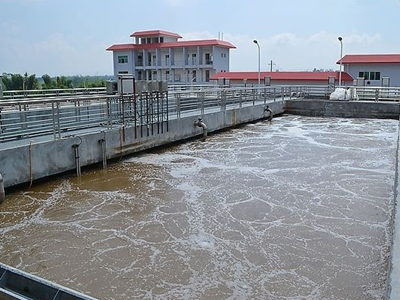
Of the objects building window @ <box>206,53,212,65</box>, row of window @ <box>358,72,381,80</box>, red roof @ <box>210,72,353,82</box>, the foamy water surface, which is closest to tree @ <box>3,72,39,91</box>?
red roof @ <box>210,72,353,82</box>

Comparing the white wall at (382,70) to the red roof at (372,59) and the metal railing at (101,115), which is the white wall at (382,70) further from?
the metal railing at (101,115)

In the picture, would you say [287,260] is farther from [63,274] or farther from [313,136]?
[313,136]

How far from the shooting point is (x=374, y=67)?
32750 millimetres

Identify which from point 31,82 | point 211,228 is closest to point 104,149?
point 211,228

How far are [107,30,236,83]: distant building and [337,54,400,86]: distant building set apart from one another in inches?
484

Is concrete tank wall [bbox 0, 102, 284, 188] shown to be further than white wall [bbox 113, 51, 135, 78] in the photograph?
No

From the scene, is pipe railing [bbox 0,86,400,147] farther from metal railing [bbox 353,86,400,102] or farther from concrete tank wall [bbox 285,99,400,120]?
metal railing [bbox 353,86,400,102]

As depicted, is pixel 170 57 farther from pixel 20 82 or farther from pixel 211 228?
pixel 211 228

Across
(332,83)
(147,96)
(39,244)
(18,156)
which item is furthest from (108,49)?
(39,244)

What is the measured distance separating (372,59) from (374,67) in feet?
2.21

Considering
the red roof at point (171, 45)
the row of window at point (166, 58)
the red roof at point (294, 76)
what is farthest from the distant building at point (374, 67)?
the row of window at point (166, 58)

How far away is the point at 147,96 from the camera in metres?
11.6

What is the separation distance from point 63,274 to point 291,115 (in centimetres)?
1938

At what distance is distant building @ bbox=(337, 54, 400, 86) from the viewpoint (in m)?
32.1
